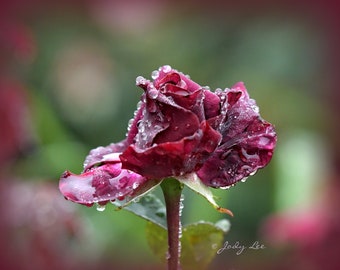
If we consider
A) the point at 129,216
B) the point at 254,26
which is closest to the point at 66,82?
the point at 254,26

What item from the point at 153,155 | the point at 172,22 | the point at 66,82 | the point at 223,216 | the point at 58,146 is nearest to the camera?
the point at 153,155

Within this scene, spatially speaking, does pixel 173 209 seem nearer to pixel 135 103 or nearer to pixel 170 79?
pixel 170 79

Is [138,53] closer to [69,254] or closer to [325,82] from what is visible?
[325,82]

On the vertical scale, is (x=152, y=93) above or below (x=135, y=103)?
below

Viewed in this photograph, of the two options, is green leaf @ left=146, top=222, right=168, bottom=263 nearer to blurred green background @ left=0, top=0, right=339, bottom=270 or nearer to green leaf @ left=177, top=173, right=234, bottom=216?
green leaf @ left=177, top=173, right=234, bottom=216

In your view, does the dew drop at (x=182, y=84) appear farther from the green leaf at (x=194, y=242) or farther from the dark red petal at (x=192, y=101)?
the green leaf at (x=194, y=242)

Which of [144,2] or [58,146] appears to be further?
[144,2]

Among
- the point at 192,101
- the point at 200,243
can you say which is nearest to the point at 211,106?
the point at 192,101
